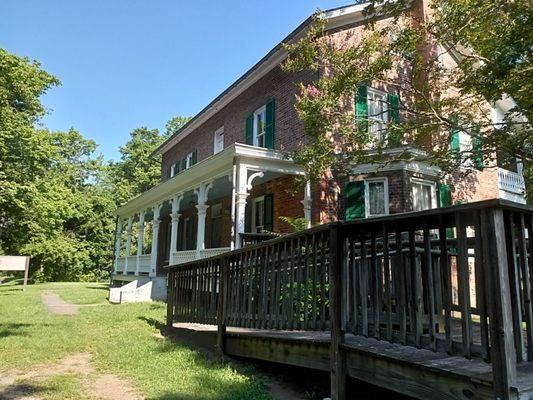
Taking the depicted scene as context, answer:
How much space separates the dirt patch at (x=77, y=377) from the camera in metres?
4.40

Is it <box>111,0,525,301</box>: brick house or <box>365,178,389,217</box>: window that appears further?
<box>365,178,389,217</box>: window

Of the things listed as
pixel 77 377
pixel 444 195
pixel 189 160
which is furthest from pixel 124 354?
pixel 189 160

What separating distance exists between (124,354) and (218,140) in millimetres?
12976

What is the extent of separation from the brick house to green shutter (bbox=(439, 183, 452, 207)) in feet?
0.10

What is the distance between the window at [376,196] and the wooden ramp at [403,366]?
292 inches

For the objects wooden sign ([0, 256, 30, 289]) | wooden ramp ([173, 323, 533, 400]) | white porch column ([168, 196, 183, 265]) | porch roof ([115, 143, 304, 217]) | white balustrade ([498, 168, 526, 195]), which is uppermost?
white balustrade ([498, 168, 526, 195])

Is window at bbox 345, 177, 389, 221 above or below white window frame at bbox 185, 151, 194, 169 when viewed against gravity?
below

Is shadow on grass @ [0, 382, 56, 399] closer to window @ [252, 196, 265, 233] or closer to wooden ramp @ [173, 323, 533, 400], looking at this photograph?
wooden ramp @ [173, 323, 533, 400]

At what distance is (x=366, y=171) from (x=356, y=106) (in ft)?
6.77

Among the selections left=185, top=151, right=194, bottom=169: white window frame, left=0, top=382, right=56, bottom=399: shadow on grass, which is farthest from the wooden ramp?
left=185, top=151, right=194, bottom=169: white window frame

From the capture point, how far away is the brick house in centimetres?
1153

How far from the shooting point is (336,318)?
377cm

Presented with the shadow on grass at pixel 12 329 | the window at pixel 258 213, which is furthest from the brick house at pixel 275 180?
the shadow on grass at pixel 12 329

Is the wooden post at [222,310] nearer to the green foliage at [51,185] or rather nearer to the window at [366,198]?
the window at [366,198]
